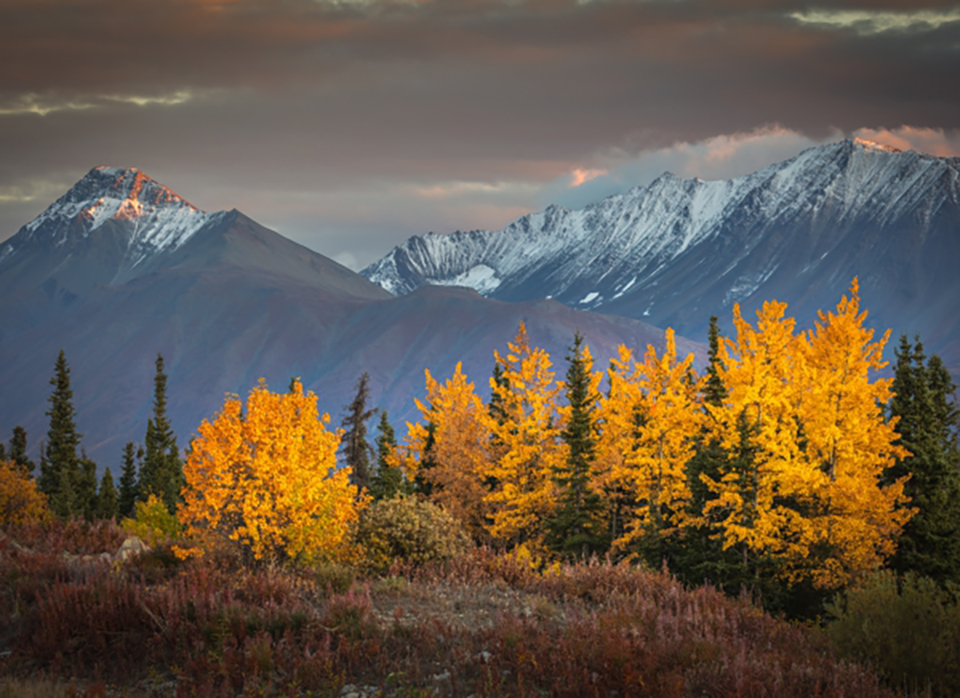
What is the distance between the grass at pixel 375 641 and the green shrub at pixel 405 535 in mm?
2994

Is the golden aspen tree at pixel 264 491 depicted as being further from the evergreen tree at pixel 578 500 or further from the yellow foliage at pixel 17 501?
the evergreen tree at pixel 578 500

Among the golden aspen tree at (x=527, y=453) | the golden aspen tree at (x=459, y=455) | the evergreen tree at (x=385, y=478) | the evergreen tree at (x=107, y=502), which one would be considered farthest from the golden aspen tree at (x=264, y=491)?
the evergreen tree at (x=107, y=502)

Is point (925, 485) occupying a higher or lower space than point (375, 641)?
higher

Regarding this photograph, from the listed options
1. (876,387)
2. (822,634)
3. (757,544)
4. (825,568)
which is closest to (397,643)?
(822,634)

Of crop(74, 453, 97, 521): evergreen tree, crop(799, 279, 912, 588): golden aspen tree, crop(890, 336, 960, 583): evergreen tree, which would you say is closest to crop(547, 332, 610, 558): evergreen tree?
crop(799, 279, 912, 588): golden aspen tree

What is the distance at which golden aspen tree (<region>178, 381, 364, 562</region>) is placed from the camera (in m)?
16.4

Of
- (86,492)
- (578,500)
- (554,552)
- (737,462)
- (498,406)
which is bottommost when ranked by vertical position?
(86,492)

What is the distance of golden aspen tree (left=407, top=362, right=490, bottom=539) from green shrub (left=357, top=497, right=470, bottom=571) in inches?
785

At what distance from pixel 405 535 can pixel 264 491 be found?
12.1ft

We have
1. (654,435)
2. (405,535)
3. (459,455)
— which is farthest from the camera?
(459,455)

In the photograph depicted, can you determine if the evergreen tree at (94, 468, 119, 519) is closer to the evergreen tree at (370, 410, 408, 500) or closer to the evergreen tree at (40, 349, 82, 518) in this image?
the evergreen tree at (40, 349, 82, 518)

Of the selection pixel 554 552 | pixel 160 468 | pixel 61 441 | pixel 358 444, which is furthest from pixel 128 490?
pixel 554 552

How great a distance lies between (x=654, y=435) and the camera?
113 ft

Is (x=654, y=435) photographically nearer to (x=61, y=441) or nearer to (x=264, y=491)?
(x=264, y=491)
